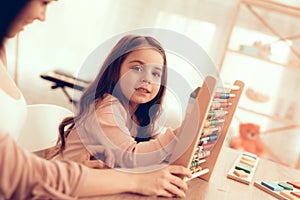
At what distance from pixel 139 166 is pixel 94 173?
140mm

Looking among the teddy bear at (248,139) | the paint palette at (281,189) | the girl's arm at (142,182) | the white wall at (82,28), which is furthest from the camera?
the white wall at (82,28)

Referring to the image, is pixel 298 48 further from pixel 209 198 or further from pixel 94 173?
pixel 94 173

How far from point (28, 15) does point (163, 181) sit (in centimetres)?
38

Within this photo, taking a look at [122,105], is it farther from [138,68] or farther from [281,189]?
[281,189]

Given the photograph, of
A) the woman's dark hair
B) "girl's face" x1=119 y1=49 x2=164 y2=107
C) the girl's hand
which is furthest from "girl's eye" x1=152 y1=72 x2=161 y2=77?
the woman's dark hair

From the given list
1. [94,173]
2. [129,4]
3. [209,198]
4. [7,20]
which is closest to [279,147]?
[129,4]

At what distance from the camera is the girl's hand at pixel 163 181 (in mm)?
682

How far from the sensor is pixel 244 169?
39.7 inches

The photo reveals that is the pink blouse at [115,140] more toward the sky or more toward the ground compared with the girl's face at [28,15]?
more toward the ground

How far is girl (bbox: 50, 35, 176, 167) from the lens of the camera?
713 mm

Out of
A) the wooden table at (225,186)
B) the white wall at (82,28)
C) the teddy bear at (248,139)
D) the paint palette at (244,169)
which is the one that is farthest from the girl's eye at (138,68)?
the white wall at (82,28)

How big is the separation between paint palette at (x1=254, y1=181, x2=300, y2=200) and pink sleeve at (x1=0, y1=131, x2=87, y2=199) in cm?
55

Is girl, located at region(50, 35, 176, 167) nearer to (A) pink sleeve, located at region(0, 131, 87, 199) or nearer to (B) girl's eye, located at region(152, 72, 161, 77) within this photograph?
(B) girl's eye, located at region(152, 72, 161, 77)

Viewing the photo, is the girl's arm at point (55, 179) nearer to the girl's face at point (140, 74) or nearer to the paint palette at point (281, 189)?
the girl's face at point (140, 74)
